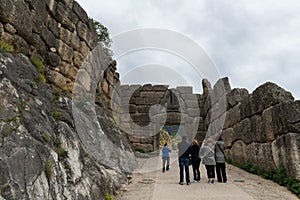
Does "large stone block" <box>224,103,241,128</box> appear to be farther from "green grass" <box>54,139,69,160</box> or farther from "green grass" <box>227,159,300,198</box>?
"green grass" <box>54,139,69,160</box>

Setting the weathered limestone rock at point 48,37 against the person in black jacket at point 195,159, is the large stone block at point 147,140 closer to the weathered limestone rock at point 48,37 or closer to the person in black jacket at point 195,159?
the person in black jacket at point 195,159

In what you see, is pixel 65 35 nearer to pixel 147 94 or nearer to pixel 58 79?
pixel 58 79

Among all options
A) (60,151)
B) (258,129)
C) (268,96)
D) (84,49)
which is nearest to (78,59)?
(84,49)

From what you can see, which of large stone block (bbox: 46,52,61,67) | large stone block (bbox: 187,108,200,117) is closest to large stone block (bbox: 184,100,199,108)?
large stone block (bbox: 187,108,200,117)

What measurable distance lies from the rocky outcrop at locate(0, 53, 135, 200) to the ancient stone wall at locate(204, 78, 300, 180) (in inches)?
128

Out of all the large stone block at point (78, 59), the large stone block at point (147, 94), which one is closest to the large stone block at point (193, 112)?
the large stone block at point (147, 94)

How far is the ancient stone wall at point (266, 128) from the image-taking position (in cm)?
469

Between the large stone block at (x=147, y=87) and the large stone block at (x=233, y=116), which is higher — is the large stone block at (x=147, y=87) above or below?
above

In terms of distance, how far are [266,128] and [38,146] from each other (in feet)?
15.3

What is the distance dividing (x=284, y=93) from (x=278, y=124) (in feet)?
2.33

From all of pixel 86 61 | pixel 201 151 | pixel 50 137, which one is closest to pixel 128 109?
pixel 86 61

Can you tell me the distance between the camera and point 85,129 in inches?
189

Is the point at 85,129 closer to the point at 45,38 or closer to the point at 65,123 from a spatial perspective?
the point at 65,123

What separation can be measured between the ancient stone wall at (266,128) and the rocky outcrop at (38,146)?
3242 mm
